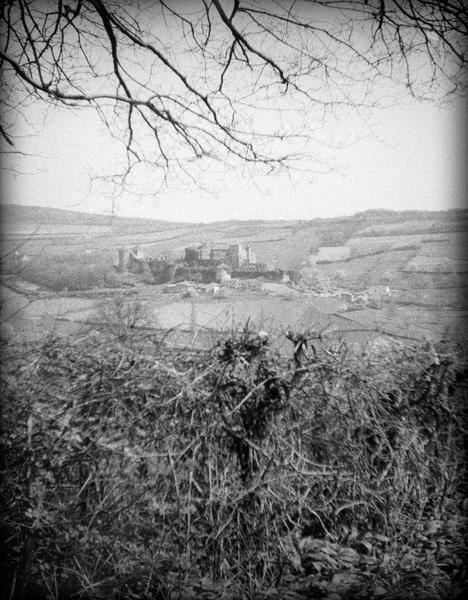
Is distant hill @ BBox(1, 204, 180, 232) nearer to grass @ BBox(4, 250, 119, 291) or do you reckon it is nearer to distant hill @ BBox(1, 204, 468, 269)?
A: distant hill @ BBox(1, 204, 468, 269)

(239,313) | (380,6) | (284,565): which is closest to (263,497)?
(284,565)

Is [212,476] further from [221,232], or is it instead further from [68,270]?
[68,270]

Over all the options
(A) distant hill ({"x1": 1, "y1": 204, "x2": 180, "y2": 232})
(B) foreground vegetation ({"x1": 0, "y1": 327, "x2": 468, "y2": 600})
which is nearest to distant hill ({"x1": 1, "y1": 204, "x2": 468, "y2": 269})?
(A) distant hill ({"x1": 1, "y1": 204, "x2": 180, "y2": 232})

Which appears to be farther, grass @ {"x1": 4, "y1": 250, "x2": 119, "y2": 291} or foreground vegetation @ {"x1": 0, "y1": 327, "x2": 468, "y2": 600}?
grass @ {"x1": 4, "y1": 250, "x2": 119, "y2": 291}

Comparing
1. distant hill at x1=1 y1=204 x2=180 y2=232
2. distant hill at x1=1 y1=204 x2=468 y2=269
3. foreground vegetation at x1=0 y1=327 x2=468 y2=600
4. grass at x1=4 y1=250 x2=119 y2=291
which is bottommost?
foreground vegetation at x1=0 y1=327 x2=468 y2=600

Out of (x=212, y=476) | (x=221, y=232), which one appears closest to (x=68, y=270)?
(x=221, y=232)

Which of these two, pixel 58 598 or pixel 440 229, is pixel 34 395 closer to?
pixel 58 598

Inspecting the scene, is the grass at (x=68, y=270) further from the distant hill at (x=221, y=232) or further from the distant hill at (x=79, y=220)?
the distant hill at (x=79, y=220)

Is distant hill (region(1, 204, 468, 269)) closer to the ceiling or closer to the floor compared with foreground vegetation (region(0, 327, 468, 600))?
closer to the ceiling

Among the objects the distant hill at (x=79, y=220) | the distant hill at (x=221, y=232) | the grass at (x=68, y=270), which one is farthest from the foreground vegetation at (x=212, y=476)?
the distant hill at (x=79, y=220)
